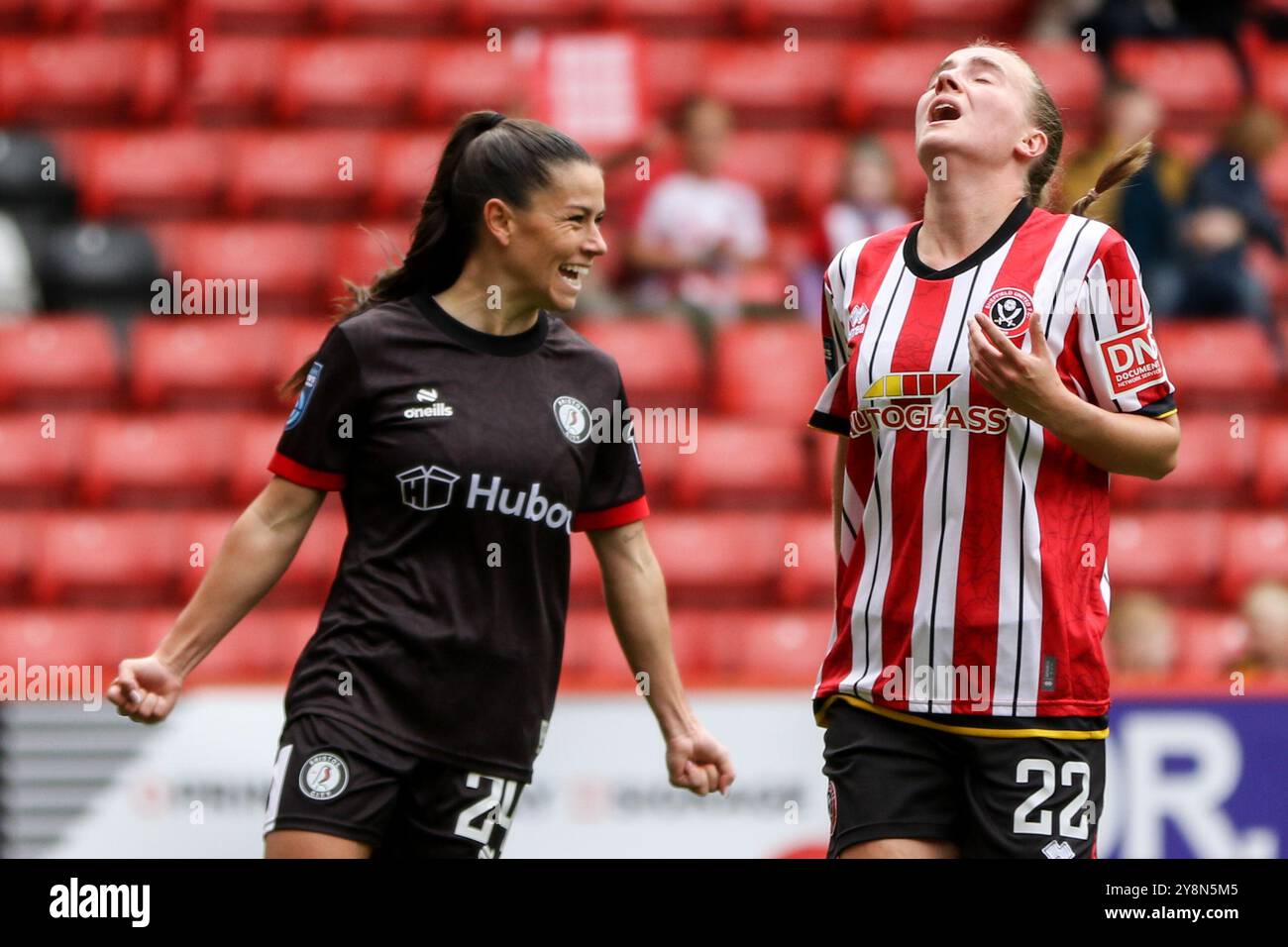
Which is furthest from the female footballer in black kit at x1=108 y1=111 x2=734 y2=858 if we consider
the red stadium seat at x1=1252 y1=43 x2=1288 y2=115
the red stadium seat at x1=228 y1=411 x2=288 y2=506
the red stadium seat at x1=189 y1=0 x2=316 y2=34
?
the red stadium seat at x1=1252 y1=43 x2=1288 y2=115

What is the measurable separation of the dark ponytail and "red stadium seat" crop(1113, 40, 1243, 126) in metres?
6.83

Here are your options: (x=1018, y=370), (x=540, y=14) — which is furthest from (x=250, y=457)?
(x=1018, y=370)

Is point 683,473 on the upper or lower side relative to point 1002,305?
lower

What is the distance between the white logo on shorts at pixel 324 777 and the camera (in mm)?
3486

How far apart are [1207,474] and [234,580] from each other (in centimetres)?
571

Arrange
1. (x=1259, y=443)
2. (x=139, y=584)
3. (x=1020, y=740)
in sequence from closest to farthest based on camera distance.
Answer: (x=1020, y=740), (x=139, y=584), (x=1259, y=443)

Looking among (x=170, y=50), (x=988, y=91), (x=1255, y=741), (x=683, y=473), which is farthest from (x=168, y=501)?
(x=988, y=91)

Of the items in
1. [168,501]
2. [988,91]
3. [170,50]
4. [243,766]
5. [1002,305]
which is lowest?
[243,766]

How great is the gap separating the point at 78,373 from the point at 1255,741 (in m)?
5.38

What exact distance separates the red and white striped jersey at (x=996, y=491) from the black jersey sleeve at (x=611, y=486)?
595mm

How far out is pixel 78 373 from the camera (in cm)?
847

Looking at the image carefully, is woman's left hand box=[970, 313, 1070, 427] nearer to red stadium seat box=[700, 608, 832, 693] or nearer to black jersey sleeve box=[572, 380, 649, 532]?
black jersey sleeve box=[572, 380, 649, 532]

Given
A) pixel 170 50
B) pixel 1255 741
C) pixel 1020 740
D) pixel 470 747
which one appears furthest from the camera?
pixel 170 50
